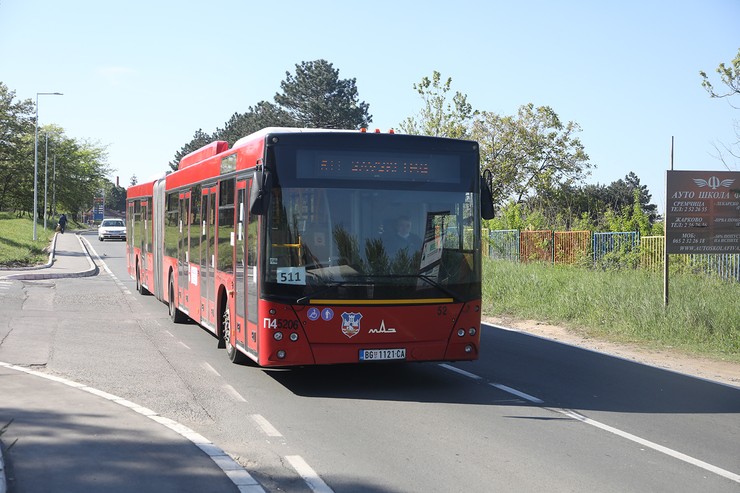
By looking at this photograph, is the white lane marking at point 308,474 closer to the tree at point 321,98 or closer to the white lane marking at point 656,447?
the white lane marking at point 656,447

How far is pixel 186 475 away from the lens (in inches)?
251

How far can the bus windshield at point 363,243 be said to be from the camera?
967cm

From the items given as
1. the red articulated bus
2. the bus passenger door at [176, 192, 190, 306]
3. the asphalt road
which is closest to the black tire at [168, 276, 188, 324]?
the bus passenger door at [176, 192, 190, 306]

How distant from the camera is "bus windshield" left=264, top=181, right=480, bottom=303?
967 cm

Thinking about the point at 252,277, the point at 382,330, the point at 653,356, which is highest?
the point at 252,277

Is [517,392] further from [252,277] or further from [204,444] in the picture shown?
[204,444]

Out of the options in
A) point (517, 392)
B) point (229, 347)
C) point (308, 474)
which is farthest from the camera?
point (229, 347)

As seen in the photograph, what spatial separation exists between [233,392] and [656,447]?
4.72 meters

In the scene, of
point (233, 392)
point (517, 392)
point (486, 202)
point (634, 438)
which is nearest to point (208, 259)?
point (233, 392)

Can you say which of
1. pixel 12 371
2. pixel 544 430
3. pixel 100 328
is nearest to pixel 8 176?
pixel 100 328

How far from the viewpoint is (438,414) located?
29.2ft

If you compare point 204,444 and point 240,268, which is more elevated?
point 240,268

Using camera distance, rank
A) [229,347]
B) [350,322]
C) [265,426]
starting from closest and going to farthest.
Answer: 1. [265,426]
2. [350,322]
3. [229,347]

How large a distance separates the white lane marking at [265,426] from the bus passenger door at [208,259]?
4418 mm
